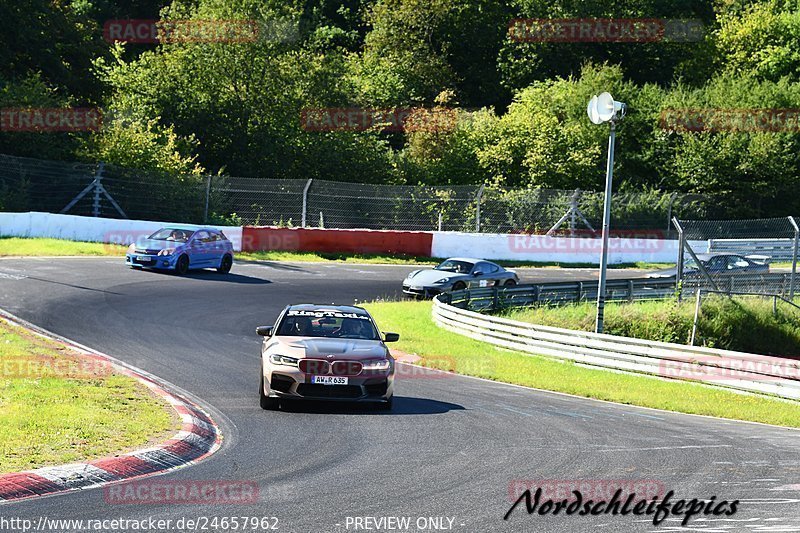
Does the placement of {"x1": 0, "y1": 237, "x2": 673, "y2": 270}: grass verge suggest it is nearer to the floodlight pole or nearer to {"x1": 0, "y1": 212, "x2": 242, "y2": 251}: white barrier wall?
{"x1": 0, "y1": 212, "x2": 242, "y2": 251}: white barrier wall

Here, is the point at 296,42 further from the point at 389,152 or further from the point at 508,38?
the point at 508,38

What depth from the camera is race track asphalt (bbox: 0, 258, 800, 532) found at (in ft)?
27.9

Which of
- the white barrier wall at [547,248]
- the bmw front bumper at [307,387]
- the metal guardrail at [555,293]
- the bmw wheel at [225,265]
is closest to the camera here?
the bmw front bumper at [307,387]

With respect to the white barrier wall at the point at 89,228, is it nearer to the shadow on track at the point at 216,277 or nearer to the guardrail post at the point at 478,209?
the shadow on track at the point at 216,277

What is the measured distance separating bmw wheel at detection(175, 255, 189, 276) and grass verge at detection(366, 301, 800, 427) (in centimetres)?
744

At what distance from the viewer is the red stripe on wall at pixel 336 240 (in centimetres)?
3691

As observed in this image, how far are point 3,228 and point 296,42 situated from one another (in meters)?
21.3

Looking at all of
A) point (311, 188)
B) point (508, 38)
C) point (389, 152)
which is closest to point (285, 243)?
point (311, 188)

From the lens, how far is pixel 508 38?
6425 cm

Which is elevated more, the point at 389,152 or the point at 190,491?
the point at 389,152

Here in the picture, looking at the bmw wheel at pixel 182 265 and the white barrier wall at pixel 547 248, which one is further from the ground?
the white barrier wall at pixel 547 248

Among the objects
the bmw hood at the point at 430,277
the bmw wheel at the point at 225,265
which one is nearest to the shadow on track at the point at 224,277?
the bmw wheel at the point at 225,265

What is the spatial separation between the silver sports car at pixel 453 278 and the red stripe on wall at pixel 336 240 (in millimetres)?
8240

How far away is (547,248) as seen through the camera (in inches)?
1612
